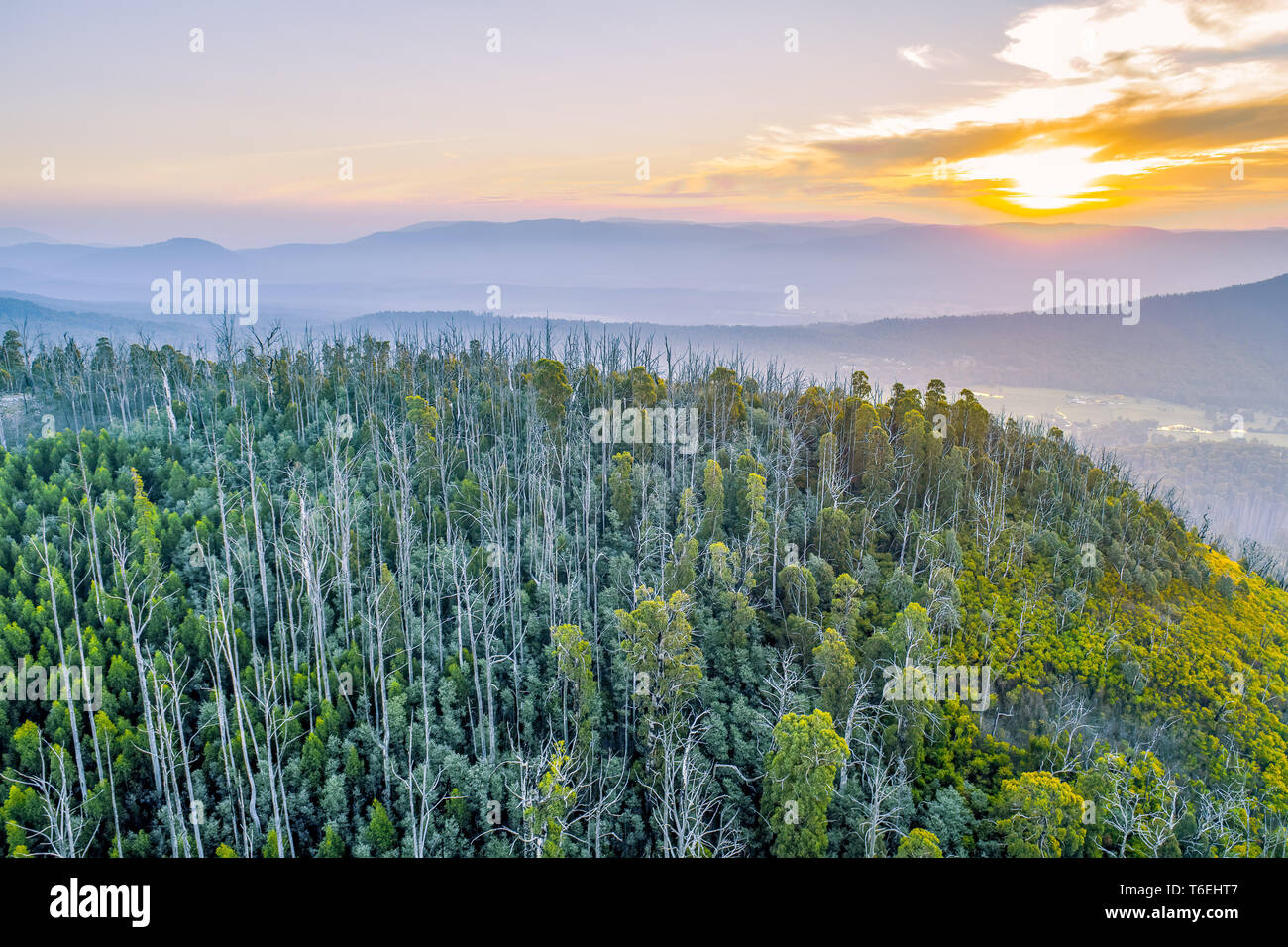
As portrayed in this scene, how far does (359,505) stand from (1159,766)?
44360 millimetres

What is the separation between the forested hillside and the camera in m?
24.3

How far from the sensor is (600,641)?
117 feet

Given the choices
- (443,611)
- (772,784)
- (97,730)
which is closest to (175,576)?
(97,730)

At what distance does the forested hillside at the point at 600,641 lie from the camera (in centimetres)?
2428

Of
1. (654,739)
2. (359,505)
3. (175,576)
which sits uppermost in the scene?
(359,505)

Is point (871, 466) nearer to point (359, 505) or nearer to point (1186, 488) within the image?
point (359, 505)

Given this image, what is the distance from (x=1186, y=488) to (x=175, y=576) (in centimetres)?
19280

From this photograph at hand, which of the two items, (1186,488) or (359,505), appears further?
(1186,488)

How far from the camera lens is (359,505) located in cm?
3869

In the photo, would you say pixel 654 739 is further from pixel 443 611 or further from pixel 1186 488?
pixel 1186 488

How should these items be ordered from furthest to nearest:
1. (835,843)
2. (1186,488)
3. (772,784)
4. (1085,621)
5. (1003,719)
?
(1186,488)
(1085,621)
(1003,719)
(835,843)
(772,784)

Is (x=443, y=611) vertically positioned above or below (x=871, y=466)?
below
